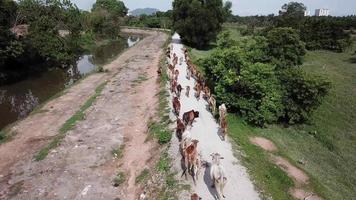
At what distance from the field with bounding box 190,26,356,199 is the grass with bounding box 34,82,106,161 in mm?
10535

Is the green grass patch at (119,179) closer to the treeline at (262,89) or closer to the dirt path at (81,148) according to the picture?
the dirt path at (81,148)

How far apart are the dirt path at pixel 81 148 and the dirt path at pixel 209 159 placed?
2779 millimetres

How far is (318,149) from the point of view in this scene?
22297mm

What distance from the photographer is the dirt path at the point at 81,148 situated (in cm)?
1652

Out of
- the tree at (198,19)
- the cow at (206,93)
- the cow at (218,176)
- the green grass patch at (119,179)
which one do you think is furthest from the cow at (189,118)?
the tree at (198,19)

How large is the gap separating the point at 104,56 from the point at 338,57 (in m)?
39.7

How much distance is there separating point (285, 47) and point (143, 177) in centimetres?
2849

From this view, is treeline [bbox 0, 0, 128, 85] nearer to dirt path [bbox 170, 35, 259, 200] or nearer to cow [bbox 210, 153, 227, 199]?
dirt path [bbox 170, 35, 259, 200]

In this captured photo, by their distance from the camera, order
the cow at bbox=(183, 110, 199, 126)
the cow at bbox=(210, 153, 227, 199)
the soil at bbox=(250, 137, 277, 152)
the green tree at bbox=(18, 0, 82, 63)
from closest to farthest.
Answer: the cow at bbox=(210, 153, 227, 199), the cow at bbox=(183, 110, 199, 126), the soil at bbox=(250, 137, 277, 152), the green tree at bbox=(18, 0, 82, 63)

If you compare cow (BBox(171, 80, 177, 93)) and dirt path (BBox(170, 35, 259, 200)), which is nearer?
dirt path (BBox(170, 35, 259, 200))

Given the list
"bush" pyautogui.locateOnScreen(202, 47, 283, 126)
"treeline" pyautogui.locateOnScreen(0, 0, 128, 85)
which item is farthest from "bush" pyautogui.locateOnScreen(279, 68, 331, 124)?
"treeline" pyautogui.locateOnScreen(0, 0, 128, 85)

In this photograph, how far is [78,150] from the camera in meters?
20.5

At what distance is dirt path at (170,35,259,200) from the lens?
14445 mm

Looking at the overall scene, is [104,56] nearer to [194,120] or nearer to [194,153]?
[194,120]
